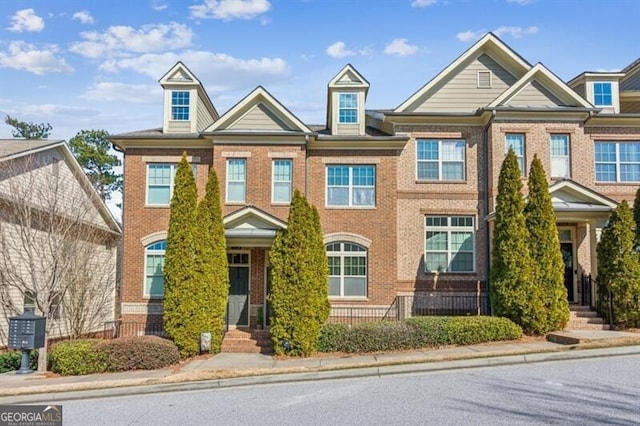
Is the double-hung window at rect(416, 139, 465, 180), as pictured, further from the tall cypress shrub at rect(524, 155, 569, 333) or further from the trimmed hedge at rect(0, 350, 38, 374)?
the trimmed hedge at rect(0, 350, 38, 374)

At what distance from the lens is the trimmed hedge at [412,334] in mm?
15281

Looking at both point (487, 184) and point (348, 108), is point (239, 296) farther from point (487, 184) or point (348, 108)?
point (487, 184)

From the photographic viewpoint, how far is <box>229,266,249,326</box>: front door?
767 inches

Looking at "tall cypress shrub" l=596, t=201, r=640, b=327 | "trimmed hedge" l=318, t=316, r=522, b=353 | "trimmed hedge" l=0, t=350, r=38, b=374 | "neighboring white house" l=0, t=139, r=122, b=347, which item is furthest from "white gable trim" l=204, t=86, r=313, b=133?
"tall cypress shrub" l=596, t=201, r=640, b=327

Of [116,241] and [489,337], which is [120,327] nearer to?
[116,241]

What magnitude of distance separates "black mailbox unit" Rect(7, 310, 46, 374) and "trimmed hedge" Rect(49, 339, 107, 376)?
56 centimetres

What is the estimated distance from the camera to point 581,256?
19.6m

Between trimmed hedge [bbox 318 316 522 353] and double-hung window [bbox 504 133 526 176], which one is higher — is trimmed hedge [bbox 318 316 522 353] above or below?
below

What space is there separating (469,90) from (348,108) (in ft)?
14.6

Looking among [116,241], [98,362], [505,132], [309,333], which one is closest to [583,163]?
[505,132]

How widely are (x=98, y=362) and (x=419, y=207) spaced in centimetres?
1166

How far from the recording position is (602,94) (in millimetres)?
20984

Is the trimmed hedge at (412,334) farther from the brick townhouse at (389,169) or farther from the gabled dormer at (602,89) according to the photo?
the gabled dormer at (602,89)

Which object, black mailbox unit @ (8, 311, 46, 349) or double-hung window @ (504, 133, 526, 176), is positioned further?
double-hung window @ (504, 133, 526, 176)
